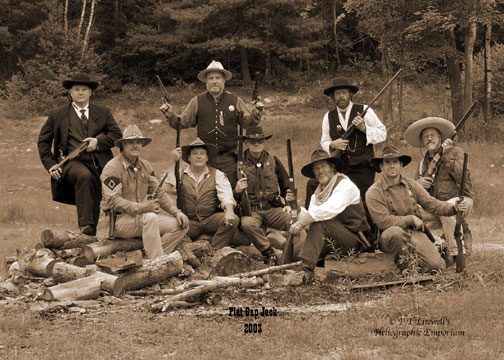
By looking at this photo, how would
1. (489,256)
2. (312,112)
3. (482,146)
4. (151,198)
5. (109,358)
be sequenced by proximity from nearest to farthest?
(109,358)
(151,198)
(489,256)
(482,146)
(312,112)

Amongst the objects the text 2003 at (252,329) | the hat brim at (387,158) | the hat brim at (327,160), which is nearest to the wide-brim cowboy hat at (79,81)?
the hat brim at (327,160)

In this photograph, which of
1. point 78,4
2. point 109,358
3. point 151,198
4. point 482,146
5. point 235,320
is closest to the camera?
point 109,358

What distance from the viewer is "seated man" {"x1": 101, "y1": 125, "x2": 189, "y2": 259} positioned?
7391 mm

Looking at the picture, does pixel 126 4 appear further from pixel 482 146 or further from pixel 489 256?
pixel 489 256

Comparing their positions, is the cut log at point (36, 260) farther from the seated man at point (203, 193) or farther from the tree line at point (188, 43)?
the tree line at point (188, 43)

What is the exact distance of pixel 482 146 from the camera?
17422mm

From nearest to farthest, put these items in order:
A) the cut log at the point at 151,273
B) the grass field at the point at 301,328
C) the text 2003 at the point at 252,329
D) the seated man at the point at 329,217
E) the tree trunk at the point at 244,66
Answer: the grass field at the point at 301,328 → the text 2003 at the point at 252,329 → the cut log at the point at 151,273 → the seated man at the point at 329,217 → the tree trunk at the point at 244,66

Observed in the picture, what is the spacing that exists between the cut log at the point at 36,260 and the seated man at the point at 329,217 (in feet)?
8.95

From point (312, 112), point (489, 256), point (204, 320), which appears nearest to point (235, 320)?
point (204, 320)

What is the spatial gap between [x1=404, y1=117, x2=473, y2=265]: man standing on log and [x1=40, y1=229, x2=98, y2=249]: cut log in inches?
160

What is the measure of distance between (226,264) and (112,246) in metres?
1.32

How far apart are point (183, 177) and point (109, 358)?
12.4 ft

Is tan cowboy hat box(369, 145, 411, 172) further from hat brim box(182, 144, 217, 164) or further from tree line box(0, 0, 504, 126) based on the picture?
tree line box(0, 0, 504, 126)

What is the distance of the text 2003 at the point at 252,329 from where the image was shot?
17.8ft
